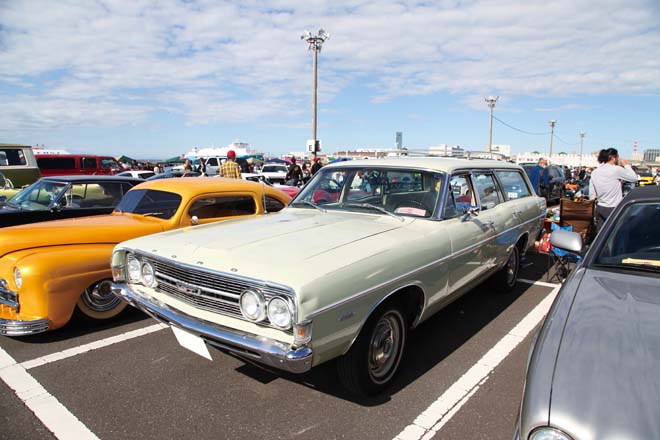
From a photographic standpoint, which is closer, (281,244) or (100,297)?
(281,244)

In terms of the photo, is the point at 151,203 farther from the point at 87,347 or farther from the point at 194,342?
the point at 194,342

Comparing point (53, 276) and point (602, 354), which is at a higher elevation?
point (602, 354)

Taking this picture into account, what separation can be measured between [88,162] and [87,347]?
19.9 metres

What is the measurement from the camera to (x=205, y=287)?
2.75 meters

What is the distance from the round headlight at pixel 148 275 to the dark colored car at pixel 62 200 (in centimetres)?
336

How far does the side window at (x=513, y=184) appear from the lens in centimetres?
516

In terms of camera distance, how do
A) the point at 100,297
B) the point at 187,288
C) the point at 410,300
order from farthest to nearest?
the point at 100,297
the point at 410,300
the point at 187,288

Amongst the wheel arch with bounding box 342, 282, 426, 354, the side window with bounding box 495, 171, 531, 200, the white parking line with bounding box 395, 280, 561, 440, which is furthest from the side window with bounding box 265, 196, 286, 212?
the white parking line with bounding box 395, 280, 561, 440

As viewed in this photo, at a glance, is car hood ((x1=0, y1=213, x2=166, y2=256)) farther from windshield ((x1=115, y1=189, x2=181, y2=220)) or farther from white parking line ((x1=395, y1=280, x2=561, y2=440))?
white parking line ((x1=395, y1=280, x2=561, y2=440))

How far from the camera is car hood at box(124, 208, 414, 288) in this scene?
253cm


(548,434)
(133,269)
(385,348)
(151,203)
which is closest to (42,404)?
(133,269)

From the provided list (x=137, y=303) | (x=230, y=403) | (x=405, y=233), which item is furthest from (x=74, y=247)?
(x=405, y=233)

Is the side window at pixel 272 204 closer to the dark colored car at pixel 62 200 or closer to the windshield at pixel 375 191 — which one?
the windshield at pixel 375 191

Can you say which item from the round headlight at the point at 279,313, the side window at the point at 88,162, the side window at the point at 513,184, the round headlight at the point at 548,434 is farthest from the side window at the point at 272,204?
the side window at the point at 88,162
